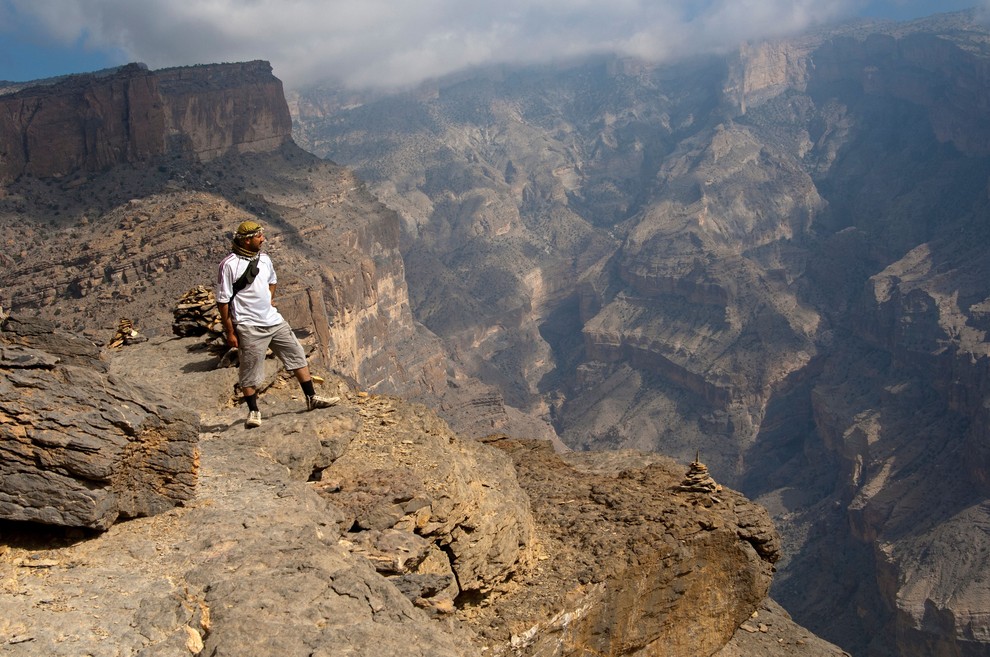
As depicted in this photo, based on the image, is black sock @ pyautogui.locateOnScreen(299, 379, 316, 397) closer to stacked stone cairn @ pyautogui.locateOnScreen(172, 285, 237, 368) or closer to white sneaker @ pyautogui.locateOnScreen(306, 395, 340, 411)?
white sneaker @ pyautogui.locateOnScreen(306, 395, 340, 411)

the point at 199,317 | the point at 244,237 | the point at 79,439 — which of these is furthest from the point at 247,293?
the point at 199,317

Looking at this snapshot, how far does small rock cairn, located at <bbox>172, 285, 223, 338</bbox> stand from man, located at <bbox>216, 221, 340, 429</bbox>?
3.98m

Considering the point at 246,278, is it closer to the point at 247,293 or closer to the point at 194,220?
the point at 247,293

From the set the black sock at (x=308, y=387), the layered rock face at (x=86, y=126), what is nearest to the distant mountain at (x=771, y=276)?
the black sock at (x=308, y=387)

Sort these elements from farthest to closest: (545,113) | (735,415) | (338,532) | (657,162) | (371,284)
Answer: (545,113) → (657,162) → (735,415) → (371,284) → (338,532)

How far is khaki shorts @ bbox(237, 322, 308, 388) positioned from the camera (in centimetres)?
931

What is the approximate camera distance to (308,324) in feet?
129

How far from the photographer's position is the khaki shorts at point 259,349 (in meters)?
9.31

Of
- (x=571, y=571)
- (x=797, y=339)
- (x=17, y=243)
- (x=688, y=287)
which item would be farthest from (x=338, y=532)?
(x=688, y=287)

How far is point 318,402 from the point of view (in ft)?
33.6

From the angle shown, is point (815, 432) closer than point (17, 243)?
No

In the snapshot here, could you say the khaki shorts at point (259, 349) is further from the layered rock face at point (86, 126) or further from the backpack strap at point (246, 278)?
the layered rock face at point (86, 126)

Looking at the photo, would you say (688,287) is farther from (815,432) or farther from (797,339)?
(815,432)

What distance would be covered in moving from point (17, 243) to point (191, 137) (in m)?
22.0
